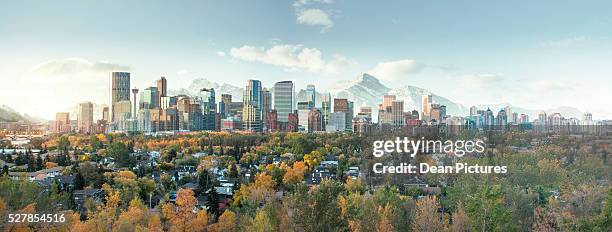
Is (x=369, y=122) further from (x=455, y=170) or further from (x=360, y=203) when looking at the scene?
(x=360, y=203)

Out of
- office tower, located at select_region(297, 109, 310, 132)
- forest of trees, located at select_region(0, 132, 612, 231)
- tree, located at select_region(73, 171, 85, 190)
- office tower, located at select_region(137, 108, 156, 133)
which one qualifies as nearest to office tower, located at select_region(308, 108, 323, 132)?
office tower, located at select_region(297, 109, 310, 132)

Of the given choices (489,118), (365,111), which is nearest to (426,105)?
(489,118)

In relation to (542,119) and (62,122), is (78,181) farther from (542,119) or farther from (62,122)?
(542,119)

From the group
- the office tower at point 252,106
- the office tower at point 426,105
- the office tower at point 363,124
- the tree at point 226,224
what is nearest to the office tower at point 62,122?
the office tower at point 252,106

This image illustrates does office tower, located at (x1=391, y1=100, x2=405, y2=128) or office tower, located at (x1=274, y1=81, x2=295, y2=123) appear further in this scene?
office tower, located at (x1=274, y1=81, x2=295, y2=123)

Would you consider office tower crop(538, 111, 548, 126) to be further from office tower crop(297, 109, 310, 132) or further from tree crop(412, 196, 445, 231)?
tree crop(412, 196, 445, 231)
